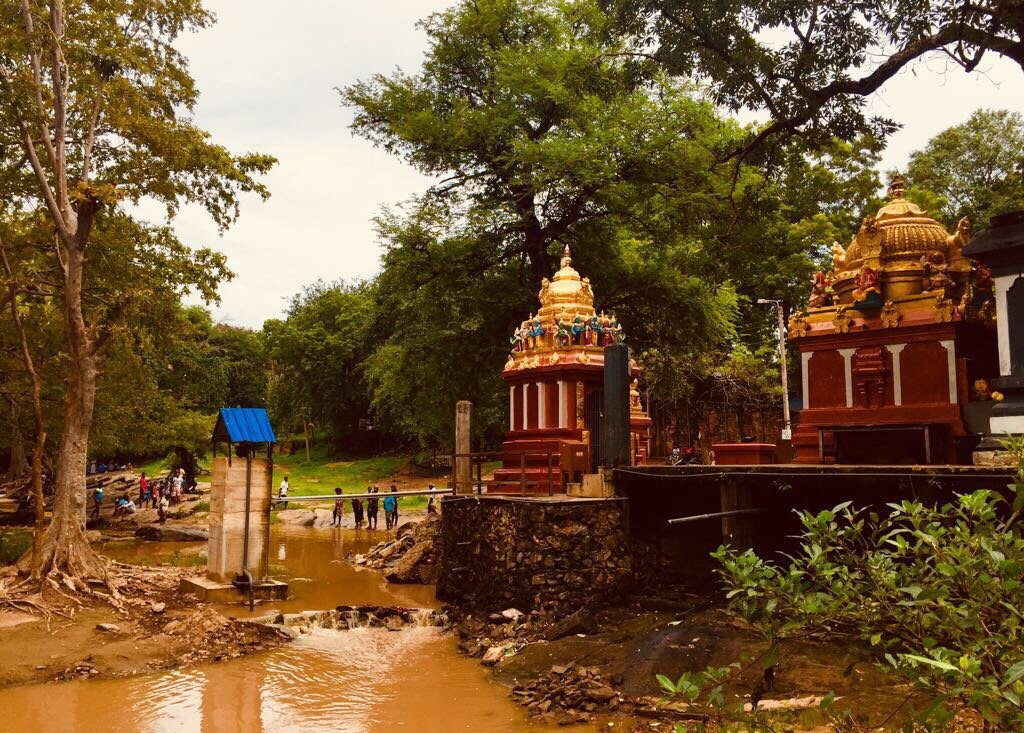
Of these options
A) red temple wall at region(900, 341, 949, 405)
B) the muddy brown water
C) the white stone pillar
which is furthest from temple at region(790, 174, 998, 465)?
the muddy brown water

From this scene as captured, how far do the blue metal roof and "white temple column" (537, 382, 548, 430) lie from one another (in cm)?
635

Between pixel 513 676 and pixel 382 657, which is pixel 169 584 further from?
pixel 513 676

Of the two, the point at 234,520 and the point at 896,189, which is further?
the point at 896,189

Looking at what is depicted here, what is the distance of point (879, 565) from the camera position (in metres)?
3.93

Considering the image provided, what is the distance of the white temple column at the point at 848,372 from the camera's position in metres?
16.4

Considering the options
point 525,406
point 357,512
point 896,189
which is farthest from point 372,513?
point 896,189

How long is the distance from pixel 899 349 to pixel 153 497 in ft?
107

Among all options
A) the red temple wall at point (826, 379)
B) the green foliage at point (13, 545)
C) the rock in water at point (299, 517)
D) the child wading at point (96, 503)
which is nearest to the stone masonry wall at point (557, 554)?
the red temple wall at point (826, 379)

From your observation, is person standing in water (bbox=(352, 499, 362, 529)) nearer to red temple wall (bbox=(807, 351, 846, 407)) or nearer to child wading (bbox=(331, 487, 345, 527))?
child wading (bbox=(331, 487, 345, 527))

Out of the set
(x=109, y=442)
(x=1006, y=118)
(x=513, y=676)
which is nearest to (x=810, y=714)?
(x=513, y=676)

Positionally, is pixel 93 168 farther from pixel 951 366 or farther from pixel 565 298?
pixel 951 366

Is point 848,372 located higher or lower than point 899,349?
lower

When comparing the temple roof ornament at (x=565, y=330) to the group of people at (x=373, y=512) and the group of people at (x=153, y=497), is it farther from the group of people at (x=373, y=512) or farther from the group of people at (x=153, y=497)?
the group of people at (x=153, y=497)

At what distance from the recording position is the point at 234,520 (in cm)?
1616
